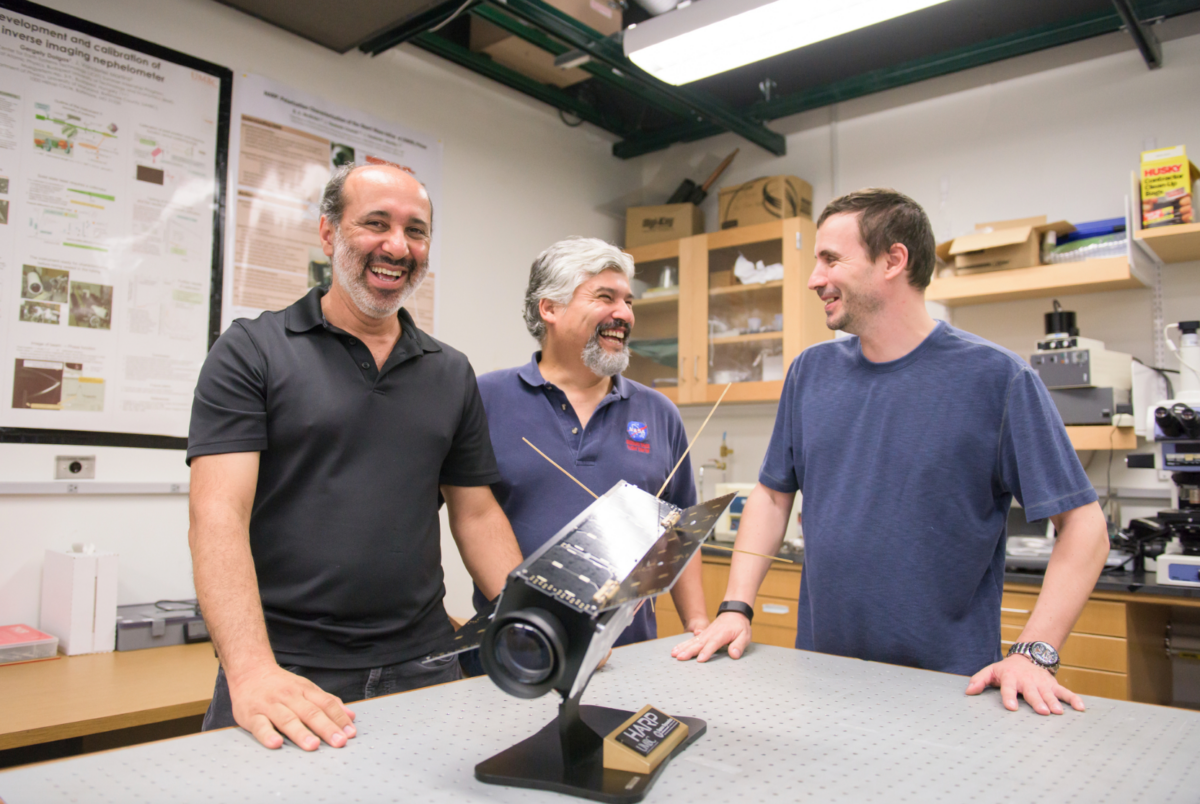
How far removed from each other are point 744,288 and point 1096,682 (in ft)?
6.51

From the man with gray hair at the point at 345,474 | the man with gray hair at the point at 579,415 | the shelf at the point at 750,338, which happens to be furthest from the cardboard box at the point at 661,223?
the man with gray hair at the point at 345,474

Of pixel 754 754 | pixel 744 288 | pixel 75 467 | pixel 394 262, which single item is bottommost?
pixel 754 754

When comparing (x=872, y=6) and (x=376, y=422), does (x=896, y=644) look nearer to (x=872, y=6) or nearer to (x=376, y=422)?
(x=376, y=422)

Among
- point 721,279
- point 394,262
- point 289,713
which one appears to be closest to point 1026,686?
point 289,713

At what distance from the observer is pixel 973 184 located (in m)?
3.23

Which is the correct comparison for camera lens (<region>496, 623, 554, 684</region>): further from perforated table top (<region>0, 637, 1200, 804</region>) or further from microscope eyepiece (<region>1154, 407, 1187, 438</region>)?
microscope eyepiece (<region>1154, 407, 1187, 438</region>)

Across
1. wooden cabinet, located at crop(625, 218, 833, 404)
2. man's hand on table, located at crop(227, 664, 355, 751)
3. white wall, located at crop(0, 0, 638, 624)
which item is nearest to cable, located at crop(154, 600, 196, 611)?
white wall, located at crop(0, 0, 638, 624)

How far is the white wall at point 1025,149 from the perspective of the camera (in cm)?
279

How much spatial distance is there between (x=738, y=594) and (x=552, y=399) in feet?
2.04

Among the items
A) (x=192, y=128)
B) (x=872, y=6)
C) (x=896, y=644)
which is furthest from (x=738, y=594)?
(x=192, y=128)

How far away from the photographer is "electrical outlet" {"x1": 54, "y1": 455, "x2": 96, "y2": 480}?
212 cm

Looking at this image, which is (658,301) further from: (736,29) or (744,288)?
(736,29)

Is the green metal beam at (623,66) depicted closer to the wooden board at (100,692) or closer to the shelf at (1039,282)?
the shelf at (1039,282)

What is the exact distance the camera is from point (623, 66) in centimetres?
299
